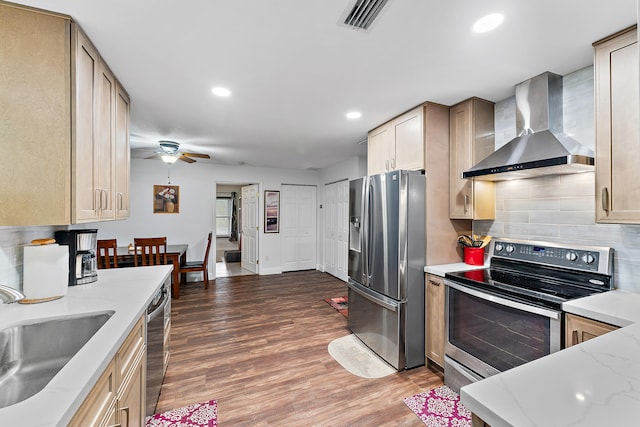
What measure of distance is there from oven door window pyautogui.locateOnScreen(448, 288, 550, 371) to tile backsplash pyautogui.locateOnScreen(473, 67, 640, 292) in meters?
0.69

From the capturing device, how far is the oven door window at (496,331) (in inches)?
66.0

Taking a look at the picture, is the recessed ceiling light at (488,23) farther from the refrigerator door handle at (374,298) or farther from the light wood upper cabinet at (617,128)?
the refrigerator door handle at (374,298)

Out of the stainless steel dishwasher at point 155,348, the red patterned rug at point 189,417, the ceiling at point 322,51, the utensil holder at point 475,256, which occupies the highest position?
the ceiling at point 322,51

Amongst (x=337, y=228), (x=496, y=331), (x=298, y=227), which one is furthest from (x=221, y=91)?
(x=298, y=227)

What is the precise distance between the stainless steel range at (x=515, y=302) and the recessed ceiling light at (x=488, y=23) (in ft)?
5.04

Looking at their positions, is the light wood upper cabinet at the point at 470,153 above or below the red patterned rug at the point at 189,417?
above

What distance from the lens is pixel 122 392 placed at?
1.25 m

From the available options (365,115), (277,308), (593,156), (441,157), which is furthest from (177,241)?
(593,156)

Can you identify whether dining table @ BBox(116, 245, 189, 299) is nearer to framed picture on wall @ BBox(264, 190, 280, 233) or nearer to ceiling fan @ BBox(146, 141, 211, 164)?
ceiling fan @ BBox(146, 141, 211, 164)

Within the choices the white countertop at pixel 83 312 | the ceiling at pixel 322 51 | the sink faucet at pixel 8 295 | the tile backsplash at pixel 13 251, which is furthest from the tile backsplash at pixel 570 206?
the tile backsplash at pixel 13 251

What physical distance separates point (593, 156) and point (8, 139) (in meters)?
3.26

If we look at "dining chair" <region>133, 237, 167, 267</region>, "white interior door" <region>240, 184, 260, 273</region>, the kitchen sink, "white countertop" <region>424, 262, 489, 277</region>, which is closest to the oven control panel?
"white countertop" <region>424, 262, 489, 277</region>

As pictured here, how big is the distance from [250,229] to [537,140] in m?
5.57

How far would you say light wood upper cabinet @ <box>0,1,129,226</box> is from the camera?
1.34 m
